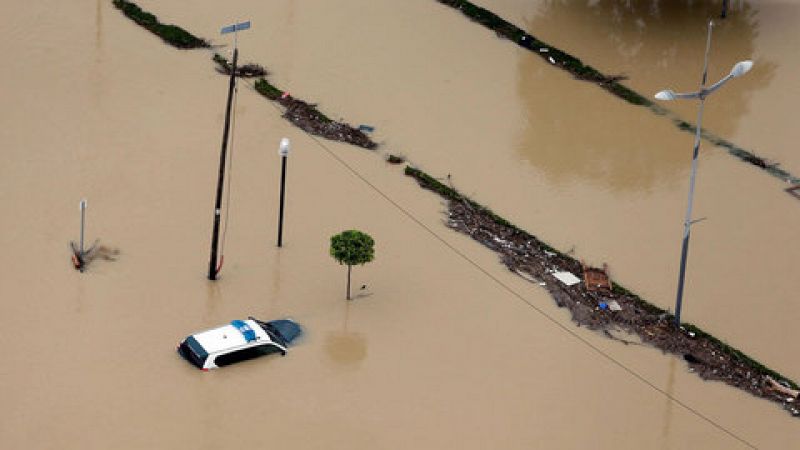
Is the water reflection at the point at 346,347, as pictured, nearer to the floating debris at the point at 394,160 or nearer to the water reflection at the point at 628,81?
the floating debris at the point at 394,160

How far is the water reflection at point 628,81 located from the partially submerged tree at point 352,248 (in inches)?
272

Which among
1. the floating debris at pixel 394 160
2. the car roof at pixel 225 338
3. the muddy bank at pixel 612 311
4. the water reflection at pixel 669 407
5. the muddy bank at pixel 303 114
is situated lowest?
the water reflection at pixel 669 407

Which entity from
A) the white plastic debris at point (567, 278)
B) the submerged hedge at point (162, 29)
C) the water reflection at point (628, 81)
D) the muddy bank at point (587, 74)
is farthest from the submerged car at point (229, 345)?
the muddy bank at point (587, 74)

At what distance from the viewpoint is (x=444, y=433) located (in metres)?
19.4

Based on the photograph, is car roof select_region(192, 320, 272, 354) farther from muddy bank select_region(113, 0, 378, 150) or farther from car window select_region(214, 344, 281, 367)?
muddy bank select_region(113, 0, 378, 150)

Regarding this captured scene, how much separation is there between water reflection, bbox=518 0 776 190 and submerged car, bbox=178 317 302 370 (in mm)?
9133

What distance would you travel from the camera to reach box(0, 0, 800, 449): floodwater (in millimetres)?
19641

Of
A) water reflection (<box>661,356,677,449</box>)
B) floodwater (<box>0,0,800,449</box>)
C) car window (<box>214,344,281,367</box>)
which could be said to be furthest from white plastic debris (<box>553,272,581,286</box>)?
car window (<box>214,344,281,367</box>)

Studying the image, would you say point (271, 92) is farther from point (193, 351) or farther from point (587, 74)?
point (193, 351)

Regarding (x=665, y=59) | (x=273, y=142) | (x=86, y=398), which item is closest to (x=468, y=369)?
(x=86, y=398)

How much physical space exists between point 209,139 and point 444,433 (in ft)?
33.4

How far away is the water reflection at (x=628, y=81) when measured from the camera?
27.9m

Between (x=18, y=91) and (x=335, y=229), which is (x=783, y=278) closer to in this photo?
(x=335, y=229)

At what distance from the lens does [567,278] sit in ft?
76.8
